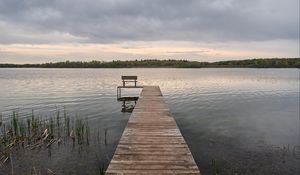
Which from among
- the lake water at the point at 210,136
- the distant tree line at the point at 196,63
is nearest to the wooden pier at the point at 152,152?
the lake water at the point at 210,136

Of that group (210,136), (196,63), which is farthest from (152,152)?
(196,63)

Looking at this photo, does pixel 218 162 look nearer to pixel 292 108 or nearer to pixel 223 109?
pixel 223 109

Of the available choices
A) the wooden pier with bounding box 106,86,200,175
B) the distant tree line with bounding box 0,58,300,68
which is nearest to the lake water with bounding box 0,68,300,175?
the wooden pier with bounding box 106,86,200,175

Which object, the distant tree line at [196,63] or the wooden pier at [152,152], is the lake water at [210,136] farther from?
the distant tree line at [196,63]

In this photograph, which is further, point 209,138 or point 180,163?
point 209,138

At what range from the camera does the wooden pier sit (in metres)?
5.50

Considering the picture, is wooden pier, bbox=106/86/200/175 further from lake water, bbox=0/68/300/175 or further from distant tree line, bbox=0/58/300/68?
distant tree line, bbox=0/58/300/68

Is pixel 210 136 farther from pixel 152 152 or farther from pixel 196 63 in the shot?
pixel 196 63

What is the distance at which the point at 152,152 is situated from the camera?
6.53 m

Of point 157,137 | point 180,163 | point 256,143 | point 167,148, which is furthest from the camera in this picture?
point 256,143

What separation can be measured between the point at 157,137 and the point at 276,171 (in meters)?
3.81

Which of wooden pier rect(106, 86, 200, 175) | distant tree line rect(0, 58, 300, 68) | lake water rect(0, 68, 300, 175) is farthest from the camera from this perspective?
distant tree line rect(0, 58, 300, 68)

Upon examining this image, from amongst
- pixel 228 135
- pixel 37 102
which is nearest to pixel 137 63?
pixel 37 102

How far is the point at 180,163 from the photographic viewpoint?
584cm
